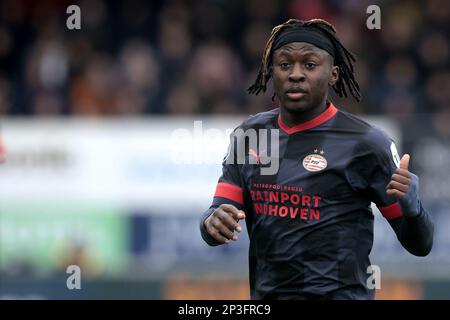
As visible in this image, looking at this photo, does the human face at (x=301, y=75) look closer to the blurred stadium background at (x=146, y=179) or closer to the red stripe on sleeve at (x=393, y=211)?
the red stripe on sleeve at (x=393, y=211)

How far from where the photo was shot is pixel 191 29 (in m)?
14.1

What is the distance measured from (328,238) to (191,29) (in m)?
8.81

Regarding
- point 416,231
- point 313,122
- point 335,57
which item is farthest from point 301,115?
point 416,231

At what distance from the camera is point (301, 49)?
223 inches

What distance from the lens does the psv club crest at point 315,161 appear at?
570 centimetres

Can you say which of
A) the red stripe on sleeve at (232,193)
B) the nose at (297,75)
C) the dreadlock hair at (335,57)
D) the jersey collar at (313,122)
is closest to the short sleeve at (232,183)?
the red stripe on sleeve at (232,193)

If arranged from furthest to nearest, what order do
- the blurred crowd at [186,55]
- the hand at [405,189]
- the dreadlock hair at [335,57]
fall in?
the blurred crowd at [186,55] < the dreadlock hair at [335,57] < the hand at [405,189]

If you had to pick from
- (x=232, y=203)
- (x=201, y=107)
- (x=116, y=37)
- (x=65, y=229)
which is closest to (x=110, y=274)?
(x=65, y=229)

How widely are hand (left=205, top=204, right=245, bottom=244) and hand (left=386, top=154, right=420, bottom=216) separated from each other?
2.48 feet

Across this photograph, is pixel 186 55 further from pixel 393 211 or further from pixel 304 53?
pixel 393 211

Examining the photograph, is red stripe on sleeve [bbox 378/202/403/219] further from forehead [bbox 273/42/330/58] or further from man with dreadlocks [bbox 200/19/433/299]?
forehead [bbox 273/42/330/58]

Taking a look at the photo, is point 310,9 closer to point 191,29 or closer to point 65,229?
point 191,29

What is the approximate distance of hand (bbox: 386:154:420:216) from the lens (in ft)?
17.5

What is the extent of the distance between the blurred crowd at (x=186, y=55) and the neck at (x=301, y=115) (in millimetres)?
6350
